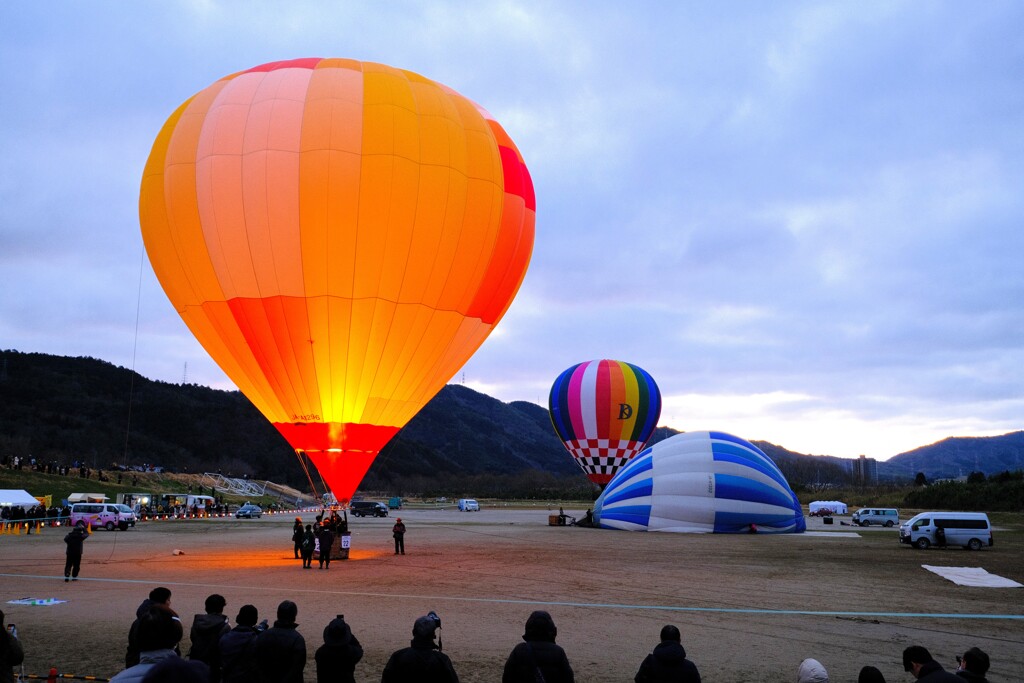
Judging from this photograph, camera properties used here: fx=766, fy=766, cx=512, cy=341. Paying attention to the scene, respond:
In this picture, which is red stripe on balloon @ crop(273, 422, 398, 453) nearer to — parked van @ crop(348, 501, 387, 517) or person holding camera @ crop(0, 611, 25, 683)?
person holding camera @ crop(0, 611, 25, 683)

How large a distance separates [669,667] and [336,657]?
1.89m

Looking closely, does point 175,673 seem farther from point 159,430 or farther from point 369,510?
point 159,430

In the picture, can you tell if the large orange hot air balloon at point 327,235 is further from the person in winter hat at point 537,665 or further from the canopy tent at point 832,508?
the canopy tent at point 832,508

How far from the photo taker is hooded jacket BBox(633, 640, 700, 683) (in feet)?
13.1

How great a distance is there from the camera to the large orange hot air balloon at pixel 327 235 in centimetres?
1479

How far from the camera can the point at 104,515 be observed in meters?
29.9

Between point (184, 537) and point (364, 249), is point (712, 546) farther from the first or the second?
point (184, 537)

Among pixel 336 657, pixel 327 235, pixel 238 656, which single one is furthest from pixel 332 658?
pixel 327 235

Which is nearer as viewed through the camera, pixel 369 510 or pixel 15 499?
pixel 15 499

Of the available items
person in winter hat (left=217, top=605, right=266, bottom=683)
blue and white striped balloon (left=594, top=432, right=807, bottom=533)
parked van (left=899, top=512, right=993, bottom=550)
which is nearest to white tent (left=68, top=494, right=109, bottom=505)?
blue and white striped balloon (left=594, top=432, right=807, bottom=533)

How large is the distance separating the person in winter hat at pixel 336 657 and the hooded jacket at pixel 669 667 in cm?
168

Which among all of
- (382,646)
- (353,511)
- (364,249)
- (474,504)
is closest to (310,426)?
(364,249)

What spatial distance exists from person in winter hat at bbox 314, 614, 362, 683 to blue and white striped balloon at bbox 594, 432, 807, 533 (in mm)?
21381

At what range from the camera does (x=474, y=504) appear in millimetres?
48594
